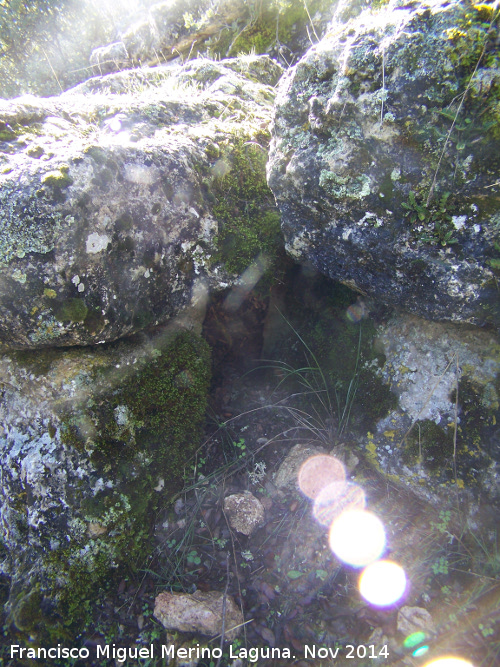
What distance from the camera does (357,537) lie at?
2307 millimetres

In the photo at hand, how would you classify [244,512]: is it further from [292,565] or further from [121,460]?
[121,460]

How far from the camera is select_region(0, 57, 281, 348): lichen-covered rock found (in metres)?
1.99

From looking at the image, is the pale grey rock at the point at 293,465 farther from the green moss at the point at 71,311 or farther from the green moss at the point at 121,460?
the green moss at the point at 71,311

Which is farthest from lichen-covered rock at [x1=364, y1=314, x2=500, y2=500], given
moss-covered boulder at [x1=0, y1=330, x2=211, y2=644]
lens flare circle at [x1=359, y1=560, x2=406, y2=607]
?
moss-covered boulder at [x1=0, y1=330, x2=211, y2=644]

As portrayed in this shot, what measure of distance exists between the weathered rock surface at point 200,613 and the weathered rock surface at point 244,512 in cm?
39

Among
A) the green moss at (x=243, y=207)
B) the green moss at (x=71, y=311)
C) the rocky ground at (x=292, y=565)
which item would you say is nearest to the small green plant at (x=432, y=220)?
the green moss at (x=243, y=207)

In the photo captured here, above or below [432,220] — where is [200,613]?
below

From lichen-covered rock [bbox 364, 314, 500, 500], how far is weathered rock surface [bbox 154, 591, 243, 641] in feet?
4.24

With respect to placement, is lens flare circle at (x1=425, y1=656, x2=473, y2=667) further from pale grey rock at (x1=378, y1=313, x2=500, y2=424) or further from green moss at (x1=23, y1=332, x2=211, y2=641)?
green moss at (x1=23, y1=332, x2=211, y2=641)

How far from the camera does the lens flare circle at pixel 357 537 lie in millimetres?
2230

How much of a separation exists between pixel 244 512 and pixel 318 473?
1.87ft

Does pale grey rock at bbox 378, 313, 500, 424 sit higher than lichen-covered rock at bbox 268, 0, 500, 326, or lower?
lower

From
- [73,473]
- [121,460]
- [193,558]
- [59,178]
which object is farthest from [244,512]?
[59,178]

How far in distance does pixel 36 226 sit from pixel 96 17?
1000cm
